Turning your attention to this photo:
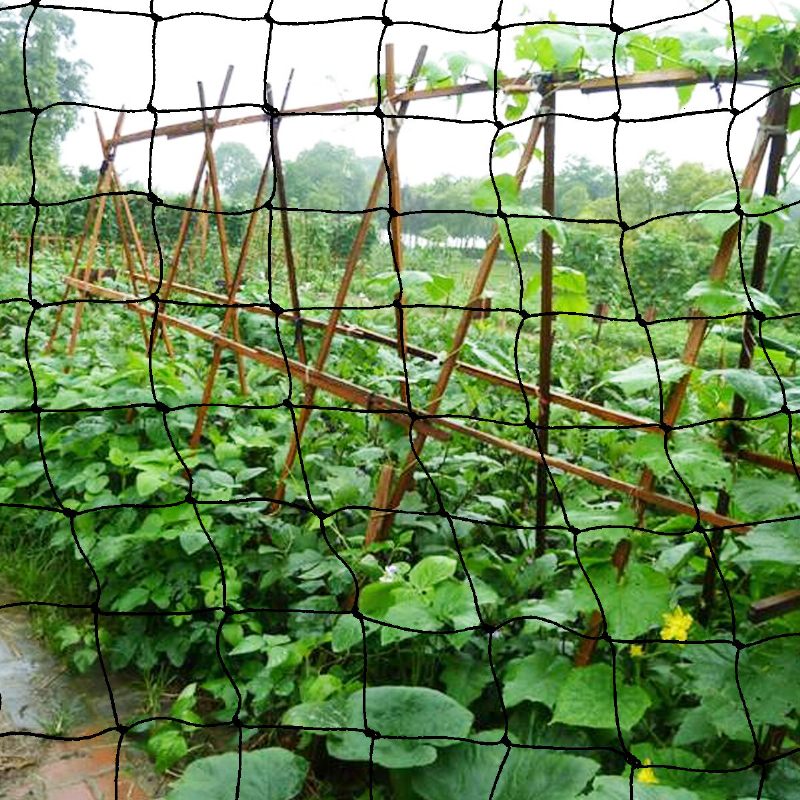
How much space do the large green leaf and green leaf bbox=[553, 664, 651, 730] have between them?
0.28 feet

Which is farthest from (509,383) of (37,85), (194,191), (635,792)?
(37,85)

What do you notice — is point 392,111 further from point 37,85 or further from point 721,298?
point 37,85

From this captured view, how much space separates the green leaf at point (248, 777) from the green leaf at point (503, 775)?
0.71 feet

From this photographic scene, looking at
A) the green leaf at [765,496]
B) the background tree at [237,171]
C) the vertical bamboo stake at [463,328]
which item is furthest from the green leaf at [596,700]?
the background tree at [237,171]

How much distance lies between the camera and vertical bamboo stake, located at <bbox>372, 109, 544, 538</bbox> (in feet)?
6.88

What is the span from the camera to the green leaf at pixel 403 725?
154 centimetres

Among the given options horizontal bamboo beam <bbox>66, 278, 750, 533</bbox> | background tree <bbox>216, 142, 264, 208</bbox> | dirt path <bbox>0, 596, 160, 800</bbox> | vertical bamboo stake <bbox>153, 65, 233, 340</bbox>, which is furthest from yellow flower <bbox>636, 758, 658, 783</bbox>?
background tree <bbox>216, 142, 264, 208</bbox>

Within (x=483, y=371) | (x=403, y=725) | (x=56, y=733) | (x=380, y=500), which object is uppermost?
(x=483, y=371)

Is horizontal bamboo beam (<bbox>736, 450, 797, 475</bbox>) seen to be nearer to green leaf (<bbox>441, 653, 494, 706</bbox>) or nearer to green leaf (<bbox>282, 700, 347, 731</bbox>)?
green leaf (<bbox>441, 653, 494, 706</bbox>)

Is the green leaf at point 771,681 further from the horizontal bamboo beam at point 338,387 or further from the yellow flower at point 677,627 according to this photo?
the horizontal bamboo beam at point 338,387

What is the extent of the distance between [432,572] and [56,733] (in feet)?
3.34

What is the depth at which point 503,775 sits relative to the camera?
1.52m

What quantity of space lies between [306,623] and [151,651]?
1.43 feet

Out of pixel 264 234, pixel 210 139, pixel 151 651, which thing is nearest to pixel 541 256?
pixel 151 651
